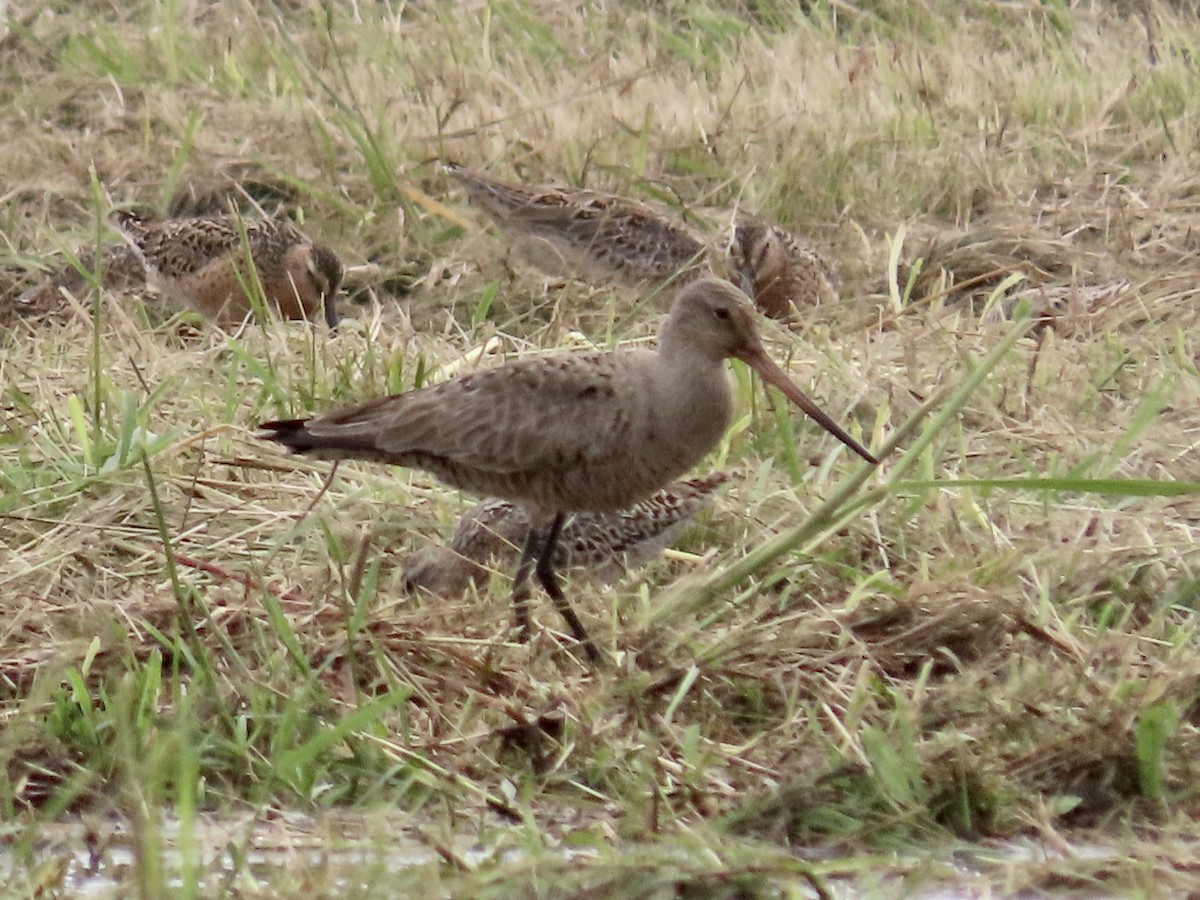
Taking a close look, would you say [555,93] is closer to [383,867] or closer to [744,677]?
[744,677]

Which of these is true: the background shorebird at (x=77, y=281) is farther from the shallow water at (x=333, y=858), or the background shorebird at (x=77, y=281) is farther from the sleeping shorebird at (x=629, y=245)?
the shallow water at (x=333, y=858)

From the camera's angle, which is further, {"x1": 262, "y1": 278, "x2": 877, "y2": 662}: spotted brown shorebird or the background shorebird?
the background shorebird

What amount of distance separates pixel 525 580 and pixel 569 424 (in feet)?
1.05

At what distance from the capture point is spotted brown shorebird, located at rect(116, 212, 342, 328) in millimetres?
6492

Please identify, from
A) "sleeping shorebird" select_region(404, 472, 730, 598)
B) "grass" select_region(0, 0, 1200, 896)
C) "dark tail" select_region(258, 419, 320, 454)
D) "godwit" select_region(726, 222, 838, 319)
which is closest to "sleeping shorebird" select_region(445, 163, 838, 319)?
"godwit" select_region(726, 222, 838, 319)

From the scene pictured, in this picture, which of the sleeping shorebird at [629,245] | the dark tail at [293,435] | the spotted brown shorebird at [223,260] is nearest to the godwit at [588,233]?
the sleeping shorebird at [629,245]

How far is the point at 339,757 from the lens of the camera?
3.39 m

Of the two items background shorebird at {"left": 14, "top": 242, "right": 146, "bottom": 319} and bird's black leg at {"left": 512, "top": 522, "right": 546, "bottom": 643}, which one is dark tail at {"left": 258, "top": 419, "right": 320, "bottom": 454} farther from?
background shorebird at {"left": 14, "top": 242, "right": 146, "bottom": 319}

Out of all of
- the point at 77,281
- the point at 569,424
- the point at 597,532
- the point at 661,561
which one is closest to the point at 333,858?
the point at 569,424

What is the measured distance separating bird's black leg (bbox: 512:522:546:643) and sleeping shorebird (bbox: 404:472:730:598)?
0.08 metres

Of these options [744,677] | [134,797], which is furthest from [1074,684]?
[134,797]

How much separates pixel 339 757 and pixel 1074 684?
1.18 meters

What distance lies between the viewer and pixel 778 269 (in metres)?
6.50

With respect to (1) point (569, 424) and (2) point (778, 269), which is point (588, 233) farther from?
(1) point (569, 424)
